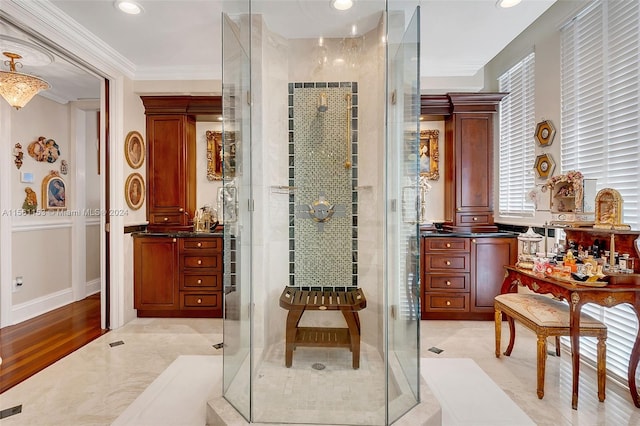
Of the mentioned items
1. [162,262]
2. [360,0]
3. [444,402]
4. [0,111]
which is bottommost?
[444,402]

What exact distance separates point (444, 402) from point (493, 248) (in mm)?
1845

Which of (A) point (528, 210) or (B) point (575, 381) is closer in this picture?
(B) point (575, 381)

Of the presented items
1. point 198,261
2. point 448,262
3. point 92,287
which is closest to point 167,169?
point 198,261

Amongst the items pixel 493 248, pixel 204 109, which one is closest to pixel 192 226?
pixel 204 109

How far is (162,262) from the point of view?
329 centimetres

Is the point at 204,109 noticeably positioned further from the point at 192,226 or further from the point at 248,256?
the point at 248,256

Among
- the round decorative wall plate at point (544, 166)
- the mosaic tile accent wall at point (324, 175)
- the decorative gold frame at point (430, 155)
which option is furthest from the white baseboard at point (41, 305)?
the round decorative wall plate at point (544, 166)

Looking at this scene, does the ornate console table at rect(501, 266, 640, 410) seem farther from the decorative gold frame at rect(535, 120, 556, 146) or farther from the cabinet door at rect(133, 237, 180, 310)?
the cabinet door at rect(133, 237, 180, 310)

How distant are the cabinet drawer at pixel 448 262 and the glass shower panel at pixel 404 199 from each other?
1.37m

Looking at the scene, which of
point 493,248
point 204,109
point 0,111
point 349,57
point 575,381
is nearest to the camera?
point 575,381

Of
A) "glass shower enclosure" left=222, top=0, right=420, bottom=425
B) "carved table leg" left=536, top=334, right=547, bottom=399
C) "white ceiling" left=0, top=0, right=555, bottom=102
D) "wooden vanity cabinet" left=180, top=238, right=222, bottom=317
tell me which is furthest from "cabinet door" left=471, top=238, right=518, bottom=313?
"wooden vanity cabinet" left=180, top=238, right=222, bottom=317

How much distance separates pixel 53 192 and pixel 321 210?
3312 millimetres

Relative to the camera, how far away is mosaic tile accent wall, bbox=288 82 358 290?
2602 millimetres

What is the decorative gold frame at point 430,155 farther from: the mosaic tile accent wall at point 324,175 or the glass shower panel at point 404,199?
the glass shower panel at point 404,199
